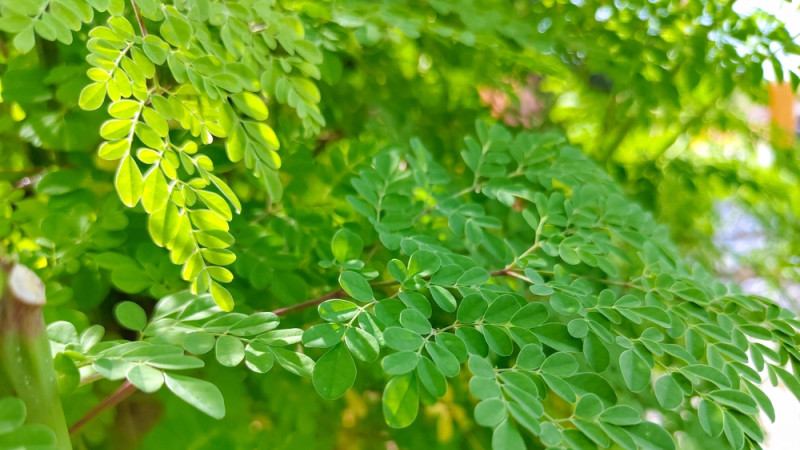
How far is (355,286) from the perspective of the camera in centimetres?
42

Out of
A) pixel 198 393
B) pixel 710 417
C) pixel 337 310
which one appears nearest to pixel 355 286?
pixel 337 310

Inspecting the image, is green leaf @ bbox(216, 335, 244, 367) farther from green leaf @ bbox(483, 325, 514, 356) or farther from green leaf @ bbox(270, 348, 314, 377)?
green leaf @ bbox(483, 325, 514, 356)

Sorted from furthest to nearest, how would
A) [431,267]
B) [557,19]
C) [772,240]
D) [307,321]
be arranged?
[772,240], [557,19], [307,321], [431,267]

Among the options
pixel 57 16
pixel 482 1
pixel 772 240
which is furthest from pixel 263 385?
pixel 772 240

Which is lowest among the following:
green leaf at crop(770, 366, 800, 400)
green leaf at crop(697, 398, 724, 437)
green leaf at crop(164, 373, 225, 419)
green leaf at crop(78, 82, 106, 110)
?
green leaf at crop(770, 366, 800, 400)

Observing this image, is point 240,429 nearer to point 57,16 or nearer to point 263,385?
point 263,385

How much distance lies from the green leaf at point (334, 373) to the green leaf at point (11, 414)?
0.15 meters

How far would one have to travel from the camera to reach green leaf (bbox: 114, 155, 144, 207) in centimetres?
37

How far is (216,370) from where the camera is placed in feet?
1.86

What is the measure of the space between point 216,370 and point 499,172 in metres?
0.33

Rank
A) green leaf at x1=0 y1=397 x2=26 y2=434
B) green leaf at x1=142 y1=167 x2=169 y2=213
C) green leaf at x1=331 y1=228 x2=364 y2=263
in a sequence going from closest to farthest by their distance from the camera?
green leaf at x1=0 y1=397 x2=26 y2=434 → green leaf at x1=142 y1=167 x2=169 y2=213 → green leaf at x1=331 y1=228 x2=364 y2=263

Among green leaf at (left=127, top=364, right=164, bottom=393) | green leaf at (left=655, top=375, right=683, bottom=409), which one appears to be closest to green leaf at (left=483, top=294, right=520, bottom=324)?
green leaf at (left=655, top=375, right=683, bottom=409)

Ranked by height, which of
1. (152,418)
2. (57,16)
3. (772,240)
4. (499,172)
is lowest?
(772,240)

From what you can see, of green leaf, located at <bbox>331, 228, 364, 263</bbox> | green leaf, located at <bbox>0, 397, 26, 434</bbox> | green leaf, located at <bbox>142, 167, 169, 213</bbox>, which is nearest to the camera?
green leaf, located at <bbox>0, 397, 26, 434</bbox>
